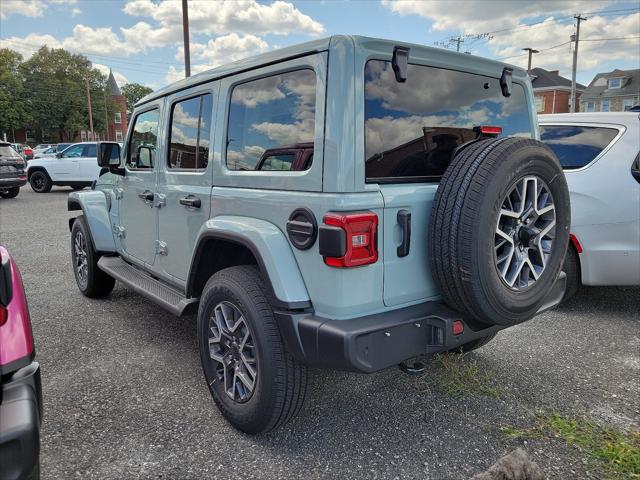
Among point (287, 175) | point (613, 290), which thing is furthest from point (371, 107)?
point (613, 290)

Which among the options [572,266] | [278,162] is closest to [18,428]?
[278,162]

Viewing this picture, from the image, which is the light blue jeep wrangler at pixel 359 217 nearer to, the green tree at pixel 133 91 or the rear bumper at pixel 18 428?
the rear bumper at pixel 18 428

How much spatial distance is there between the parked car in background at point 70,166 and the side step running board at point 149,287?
1297 centimetres

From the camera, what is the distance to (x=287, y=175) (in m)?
2.35

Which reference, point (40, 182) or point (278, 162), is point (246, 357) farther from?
point (40, 182)

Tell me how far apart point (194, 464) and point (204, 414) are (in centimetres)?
45

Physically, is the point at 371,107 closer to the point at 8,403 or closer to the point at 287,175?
the point at 287,175

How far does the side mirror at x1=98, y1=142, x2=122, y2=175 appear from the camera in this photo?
4242 millimetres

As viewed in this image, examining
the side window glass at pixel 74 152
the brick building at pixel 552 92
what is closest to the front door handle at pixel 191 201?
the side window glass at pixel 74 152

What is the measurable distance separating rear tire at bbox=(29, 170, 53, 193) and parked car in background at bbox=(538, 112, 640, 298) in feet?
54.4

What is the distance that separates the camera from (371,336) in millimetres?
2078

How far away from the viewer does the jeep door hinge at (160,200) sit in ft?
11.2

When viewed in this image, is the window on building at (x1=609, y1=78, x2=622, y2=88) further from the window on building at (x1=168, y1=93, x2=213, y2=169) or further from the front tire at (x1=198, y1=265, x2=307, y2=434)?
the front tire at (x1=198, y1=265, x2=307, y2=434)

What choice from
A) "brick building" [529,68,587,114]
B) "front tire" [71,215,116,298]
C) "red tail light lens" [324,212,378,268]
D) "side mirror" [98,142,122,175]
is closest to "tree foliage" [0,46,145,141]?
"brick building" [529,68,587,114]
